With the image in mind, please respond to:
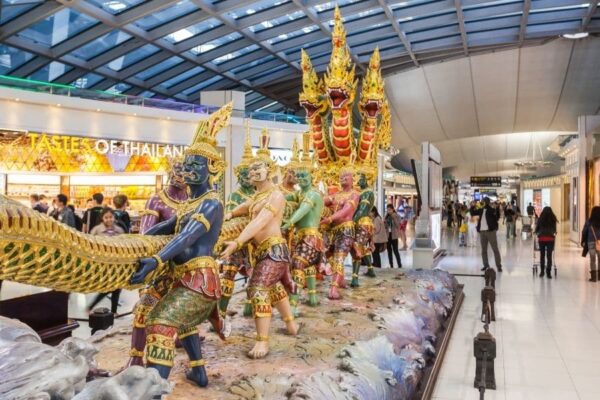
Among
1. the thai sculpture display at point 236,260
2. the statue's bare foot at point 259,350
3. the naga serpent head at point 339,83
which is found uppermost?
the naga serpent head at point 339,83

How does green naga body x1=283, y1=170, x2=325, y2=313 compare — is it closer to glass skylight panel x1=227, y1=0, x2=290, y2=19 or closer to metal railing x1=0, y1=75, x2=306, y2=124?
metal railing x1=0, y1=75, x2=306, y2=124

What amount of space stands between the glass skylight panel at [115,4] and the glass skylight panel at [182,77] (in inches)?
257

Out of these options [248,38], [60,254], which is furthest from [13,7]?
[60,254]

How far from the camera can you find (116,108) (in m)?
13.1

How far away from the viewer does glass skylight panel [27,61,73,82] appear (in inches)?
780

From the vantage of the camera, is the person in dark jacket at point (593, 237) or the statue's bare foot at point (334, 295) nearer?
the statue's bare foot at point (334, 295)

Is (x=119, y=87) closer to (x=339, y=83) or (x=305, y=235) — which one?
(x=339, y=83)

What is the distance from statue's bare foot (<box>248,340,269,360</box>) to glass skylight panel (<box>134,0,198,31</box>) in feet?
48.8

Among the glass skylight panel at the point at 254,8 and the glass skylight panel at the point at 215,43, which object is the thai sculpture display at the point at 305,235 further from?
the glass skylight panel at the point at 215,43

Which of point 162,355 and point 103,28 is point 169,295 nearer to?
point 162,355

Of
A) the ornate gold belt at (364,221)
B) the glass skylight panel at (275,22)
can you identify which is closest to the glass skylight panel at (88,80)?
the glass skylight panel at (275,22)

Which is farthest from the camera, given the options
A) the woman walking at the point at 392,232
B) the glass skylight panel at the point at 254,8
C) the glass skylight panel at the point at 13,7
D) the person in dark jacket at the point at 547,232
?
the glass skylight panel at the point at 254,8

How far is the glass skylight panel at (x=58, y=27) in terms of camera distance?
16562 mm

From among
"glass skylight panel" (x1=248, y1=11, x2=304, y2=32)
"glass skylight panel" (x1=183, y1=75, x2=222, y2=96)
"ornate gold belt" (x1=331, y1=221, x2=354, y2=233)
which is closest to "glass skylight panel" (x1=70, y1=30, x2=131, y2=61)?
"glass skylight panel" (x1=248, y1=11, x2=304, y2=32)
